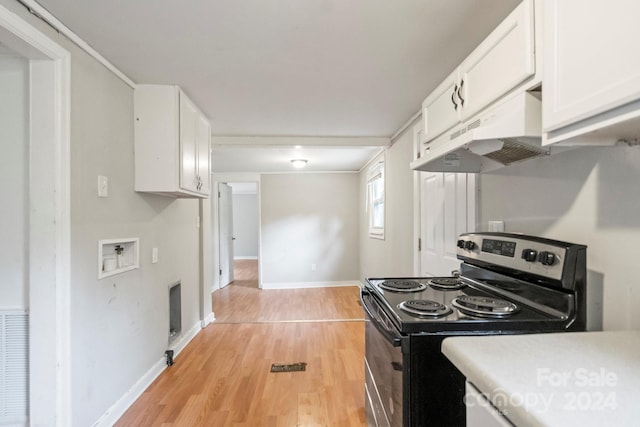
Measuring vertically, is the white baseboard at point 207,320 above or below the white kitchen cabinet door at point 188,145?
below

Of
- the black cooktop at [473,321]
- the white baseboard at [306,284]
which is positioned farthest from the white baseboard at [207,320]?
the black cooktop at [473,321]

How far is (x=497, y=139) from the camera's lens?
1.05m

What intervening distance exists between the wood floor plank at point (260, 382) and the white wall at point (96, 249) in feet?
0.88

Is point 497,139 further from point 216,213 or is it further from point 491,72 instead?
point 216,213

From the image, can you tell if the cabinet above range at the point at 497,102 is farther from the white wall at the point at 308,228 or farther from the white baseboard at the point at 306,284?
the white baseboard at the point at 306,284

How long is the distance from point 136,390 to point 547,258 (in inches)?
99.8

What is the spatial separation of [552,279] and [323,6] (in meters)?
1.41

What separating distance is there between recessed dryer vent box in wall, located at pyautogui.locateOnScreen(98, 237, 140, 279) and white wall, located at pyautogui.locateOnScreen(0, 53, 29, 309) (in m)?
0.32

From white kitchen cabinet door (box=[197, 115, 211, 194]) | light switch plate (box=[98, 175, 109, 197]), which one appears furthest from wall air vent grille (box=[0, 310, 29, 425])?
white kitchen cabinet door (box=[197, 115, 211, 194])

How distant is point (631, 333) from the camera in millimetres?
834

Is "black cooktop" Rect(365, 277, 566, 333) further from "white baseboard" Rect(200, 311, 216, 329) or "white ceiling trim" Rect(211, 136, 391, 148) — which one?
"white baseboard" Rect(200, 311, 216, 329)

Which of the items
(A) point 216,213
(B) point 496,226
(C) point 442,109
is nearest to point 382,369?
(B) point 496,226

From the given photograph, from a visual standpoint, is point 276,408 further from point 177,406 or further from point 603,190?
point 603,190

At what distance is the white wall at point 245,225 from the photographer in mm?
9023
